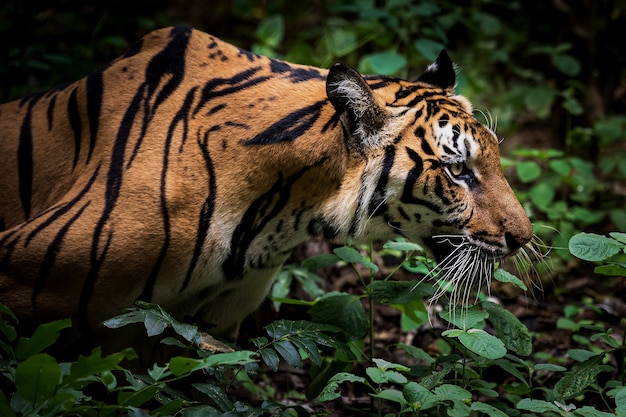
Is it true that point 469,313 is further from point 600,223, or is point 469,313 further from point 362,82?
point 600,223

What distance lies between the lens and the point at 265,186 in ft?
10.9

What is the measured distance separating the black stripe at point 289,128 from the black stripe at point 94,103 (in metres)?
0.66

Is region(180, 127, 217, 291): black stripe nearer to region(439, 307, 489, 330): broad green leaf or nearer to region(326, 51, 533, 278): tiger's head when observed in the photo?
region(326, 51, 533, 278): tiger's head

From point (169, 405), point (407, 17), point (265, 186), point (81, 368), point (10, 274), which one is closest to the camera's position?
point (81, 368)

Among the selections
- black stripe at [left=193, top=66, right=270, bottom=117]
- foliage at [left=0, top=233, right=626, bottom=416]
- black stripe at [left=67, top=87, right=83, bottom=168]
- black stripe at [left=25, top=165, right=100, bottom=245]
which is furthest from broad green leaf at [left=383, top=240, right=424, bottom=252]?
black stripe at [left=67, top=87, right=83, bottom=168]

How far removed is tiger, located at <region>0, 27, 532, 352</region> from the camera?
3.09 m

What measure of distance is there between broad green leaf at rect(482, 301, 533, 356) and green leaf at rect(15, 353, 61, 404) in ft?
5.63

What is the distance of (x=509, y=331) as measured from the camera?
312 centimetres

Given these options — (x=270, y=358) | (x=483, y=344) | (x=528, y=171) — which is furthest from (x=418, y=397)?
(x=528, y=171)

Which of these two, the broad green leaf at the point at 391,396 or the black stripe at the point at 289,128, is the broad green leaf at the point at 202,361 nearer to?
the broad green leaf at the point at 391,396

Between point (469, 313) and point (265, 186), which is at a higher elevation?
point (265, 186)

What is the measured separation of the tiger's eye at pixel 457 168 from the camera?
3.31m

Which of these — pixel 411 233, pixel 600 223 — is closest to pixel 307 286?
pixel 411 233

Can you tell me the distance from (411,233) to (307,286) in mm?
976
